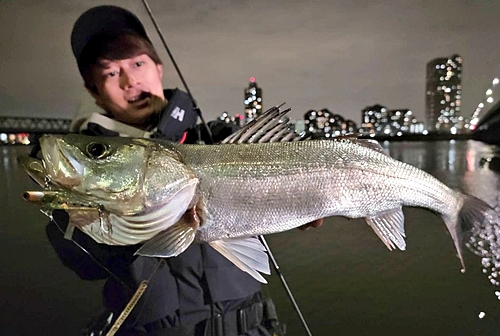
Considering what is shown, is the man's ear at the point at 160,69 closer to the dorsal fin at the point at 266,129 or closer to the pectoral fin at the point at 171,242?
the dorsal fin at the point at 266,129

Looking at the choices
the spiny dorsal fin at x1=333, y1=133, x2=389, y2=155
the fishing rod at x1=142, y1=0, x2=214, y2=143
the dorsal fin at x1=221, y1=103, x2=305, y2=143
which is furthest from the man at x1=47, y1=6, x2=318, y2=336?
the spiny dorsal fin at x1=333, y1=133, x2=389, y2=155

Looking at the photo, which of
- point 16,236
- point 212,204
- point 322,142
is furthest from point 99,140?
Result: point 16,236

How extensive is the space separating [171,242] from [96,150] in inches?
25.2

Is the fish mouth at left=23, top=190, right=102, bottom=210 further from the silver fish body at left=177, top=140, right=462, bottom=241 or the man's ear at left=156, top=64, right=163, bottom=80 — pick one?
the man's ear at left=156, top=64, right=163, bottom=80

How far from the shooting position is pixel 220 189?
8.17 feet

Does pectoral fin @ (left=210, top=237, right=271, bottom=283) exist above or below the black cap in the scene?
below

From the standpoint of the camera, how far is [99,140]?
2.32m

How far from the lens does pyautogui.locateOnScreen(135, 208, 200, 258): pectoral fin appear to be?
7.50 ft

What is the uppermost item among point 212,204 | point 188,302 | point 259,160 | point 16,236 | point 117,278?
point 259,160

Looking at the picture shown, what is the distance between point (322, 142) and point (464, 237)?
4.80 feet

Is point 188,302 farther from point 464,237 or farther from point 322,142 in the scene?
point 464,237

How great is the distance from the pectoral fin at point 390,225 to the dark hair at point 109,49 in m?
2.11

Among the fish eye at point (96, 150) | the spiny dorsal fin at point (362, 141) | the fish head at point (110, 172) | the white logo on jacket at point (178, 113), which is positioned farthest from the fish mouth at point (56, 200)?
the spiny dorsal fin at point (362, 141)

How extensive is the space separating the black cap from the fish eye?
1238 millimetres
